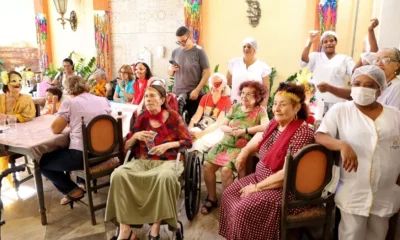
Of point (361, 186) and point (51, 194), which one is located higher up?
point (361, 186)

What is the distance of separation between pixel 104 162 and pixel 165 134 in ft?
2.11

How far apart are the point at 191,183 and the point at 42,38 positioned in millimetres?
5250

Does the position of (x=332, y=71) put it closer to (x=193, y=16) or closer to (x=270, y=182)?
(x=270, y=182)

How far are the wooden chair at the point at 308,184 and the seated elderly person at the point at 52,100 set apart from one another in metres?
2.91

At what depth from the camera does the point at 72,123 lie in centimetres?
265

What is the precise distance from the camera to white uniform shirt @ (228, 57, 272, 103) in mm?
3465

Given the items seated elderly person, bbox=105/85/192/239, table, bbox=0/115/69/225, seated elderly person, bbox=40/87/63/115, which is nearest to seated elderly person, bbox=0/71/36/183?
table, bbox=0/115/69/225

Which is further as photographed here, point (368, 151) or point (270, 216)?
point (270, 216)

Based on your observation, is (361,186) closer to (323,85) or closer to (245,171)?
(323,85)

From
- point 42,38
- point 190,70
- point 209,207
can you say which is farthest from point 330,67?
point 42,38

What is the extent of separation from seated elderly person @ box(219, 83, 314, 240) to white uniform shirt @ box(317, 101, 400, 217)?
243mm

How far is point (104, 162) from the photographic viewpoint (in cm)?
274

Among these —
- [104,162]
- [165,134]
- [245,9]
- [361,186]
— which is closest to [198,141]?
[165,134]

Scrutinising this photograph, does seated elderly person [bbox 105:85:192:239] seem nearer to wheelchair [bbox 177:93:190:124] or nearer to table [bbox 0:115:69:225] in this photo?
table [bbox 0:115:69:225]
